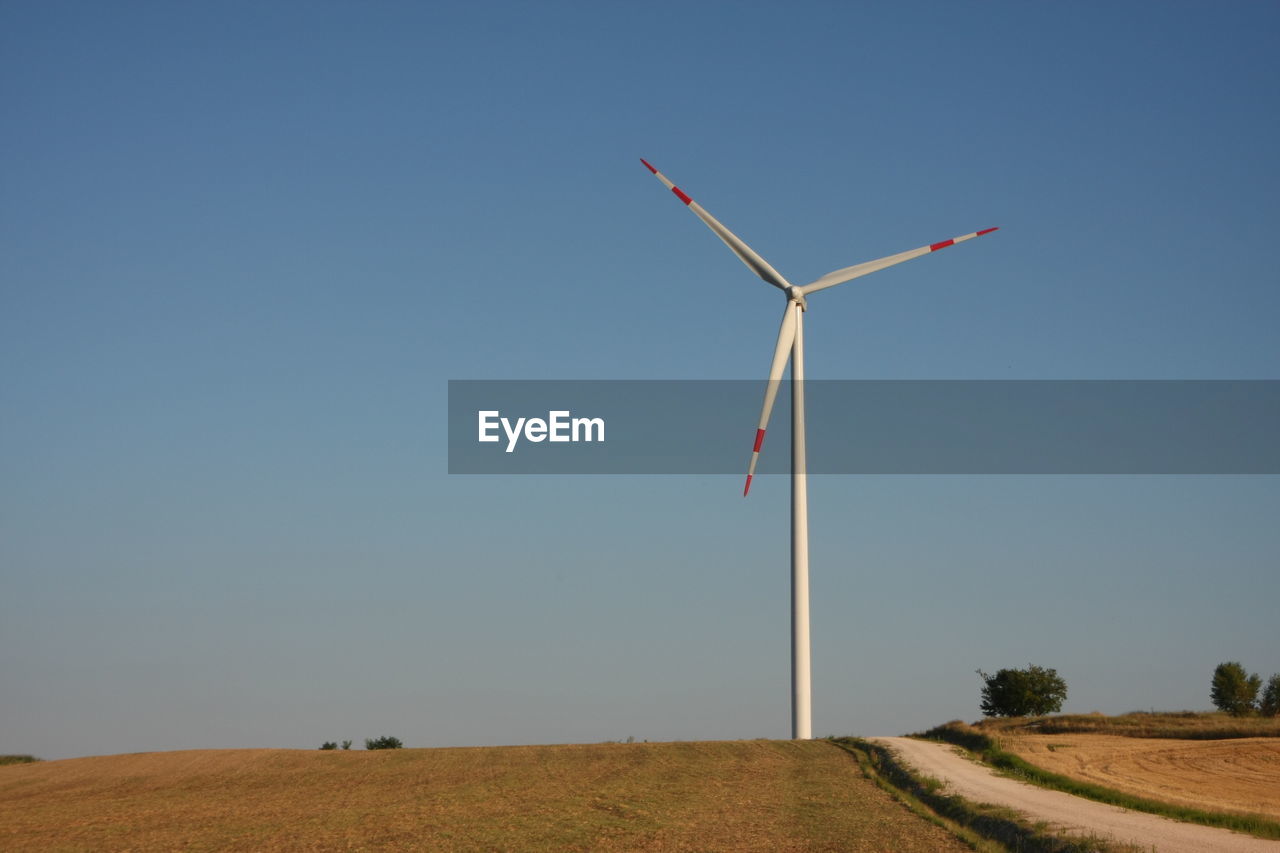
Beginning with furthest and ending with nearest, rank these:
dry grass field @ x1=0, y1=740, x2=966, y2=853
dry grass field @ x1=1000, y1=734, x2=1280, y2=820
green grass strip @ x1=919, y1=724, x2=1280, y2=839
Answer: dry grass field @ x1=1000, y1=734, x2=1280, y2=820 < green grass strip @ x1=919, y1=724, x2=1280, y2=839 < dry grass field @ x1=0, y1=740, x2=966, y2=853

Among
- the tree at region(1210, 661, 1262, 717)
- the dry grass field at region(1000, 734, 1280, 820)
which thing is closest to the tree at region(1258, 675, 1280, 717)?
the tree at region(1210, 661, 1262, 717)

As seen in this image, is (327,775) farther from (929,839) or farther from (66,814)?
(929,839)

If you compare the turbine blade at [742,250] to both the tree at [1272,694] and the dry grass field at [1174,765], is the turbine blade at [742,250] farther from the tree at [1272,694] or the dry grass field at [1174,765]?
the tree at [1272,694]

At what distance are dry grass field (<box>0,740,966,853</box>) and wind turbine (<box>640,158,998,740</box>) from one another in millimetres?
4935

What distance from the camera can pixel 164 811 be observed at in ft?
152

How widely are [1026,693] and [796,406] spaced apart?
140 ft

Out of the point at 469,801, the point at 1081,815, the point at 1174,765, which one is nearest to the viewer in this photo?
the point at 1081,815

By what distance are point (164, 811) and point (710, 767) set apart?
2369cm

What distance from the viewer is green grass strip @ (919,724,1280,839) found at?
39.6m

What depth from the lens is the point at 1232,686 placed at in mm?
122125

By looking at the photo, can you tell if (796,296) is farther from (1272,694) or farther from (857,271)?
(1272,694)

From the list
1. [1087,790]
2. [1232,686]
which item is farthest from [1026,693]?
[1087,790]

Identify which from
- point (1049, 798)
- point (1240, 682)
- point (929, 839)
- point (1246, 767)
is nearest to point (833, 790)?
point (1049, 798)

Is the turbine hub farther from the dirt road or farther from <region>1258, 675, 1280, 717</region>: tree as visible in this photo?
<region>1258, 675, 1280, 717</region>: tree
